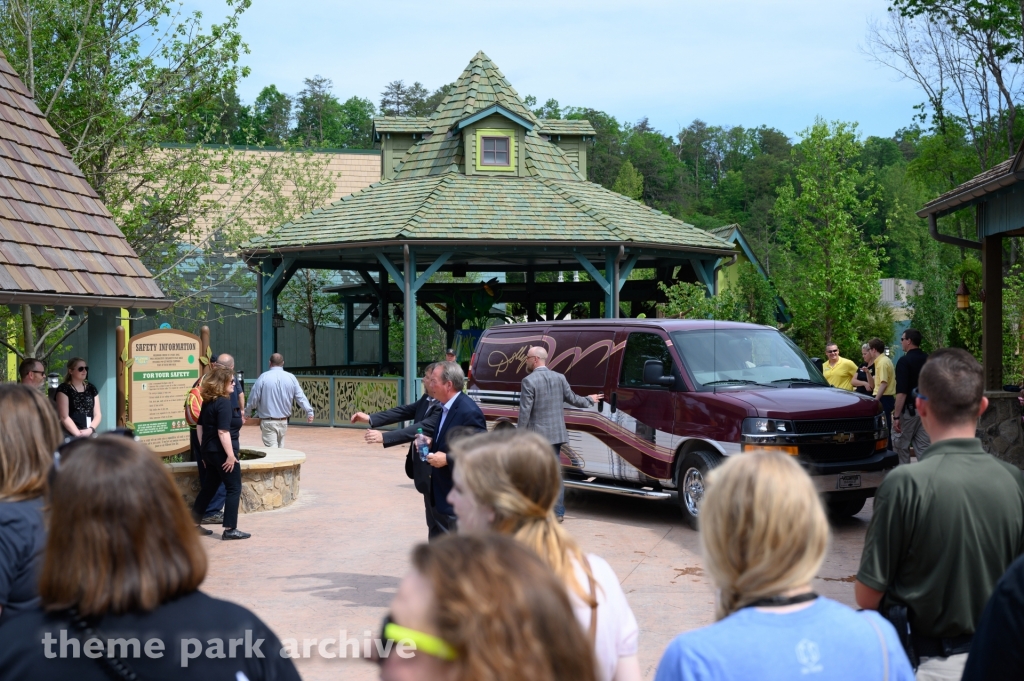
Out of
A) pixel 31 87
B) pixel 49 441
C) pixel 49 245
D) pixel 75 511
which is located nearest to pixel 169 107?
pixel 31 87

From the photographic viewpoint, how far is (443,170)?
976 inches

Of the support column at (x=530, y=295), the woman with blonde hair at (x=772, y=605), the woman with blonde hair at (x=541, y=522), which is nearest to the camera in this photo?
the woman with blonde hair at (x=772, y=605)

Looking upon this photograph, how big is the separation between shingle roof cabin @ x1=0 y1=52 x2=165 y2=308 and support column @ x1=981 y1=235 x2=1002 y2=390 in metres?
10.5

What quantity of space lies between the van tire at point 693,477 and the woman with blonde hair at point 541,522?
761 cm

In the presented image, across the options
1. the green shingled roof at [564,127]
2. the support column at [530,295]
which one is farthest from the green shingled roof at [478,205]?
the support column at [530,295]

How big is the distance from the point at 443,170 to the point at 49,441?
855 inches

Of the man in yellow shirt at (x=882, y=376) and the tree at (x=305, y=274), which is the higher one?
the tree at (x=305, y=274)

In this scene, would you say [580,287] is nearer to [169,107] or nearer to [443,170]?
[443,170]

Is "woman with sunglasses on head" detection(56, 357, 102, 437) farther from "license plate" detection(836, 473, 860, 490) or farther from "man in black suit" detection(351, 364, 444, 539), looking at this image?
"license plate" detection(836, 473, 860, 490)

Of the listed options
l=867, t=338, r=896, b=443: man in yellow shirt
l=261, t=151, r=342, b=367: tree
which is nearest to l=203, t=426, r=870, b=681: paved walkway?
l=867, t=338, r=896, b=443: man in yellow shirt

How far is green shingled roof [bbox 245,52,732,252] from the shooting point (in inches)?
860

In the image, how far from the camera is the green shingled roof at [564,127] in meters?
27.7

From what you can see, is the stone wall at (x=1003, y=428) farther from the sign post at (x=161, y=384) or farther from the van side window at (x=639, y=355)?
the sign post at (x=161, y=384)

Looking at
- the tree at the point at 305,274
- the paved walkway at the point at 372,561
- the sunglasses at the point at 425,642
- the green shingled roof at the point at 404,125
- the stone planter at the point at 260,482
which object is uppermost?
the green shingled roof at the point at 404,125
